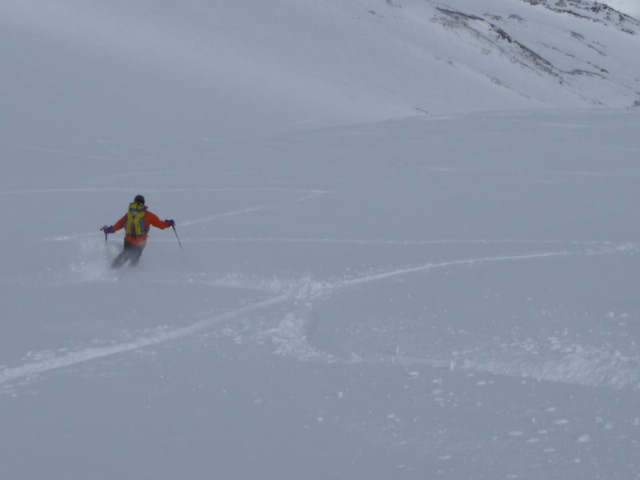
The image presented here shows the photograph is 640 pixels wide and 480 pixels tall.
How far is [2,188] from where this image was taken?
48.7ft

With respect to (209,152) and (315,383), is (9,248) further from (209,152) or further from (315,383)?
(209,152)

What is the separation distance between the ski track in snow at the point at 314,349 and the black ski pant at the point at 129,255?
1207 millimetres

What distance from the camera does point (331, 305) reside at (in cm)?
838

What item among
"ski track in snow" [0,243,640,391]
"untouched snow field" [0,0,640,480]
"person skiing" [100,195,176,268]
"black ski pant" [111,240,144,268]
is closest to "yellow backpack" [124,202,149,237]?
"person skiing" [100,195,176,268]

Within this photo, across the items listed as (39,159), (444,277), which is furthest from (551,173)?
(39,159)

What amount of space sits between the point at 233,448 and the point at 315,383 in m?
1.14

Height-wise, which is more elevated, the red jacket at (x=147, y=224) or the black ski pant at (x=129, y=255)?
the red jacket at (x=147, y=224)

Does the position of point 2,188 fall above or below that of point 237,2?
below

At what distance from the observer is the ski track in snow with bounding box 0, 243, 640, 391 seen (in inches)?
246

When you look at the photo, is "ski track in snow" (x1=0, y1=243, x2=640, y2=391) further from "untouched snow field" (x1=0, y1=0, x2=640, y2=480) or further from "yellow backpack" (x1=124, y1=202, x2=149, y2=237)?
"yellow backpack" (x1=124, y1=202, x2=149, y2=237)

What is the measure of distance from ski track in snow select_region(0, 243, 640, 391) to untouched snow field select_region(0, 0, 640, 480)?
0.10 feet

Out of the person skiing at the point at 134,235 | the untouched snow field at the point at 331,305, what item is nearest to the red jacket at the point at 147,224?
the person skiing at the point at 134,235

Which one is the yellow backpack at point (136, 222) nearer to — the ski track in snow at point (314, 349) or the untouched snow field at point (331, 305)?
the untouched snow field at point (331, 305)

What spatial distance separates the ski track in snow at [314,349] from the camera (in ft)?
20.5
